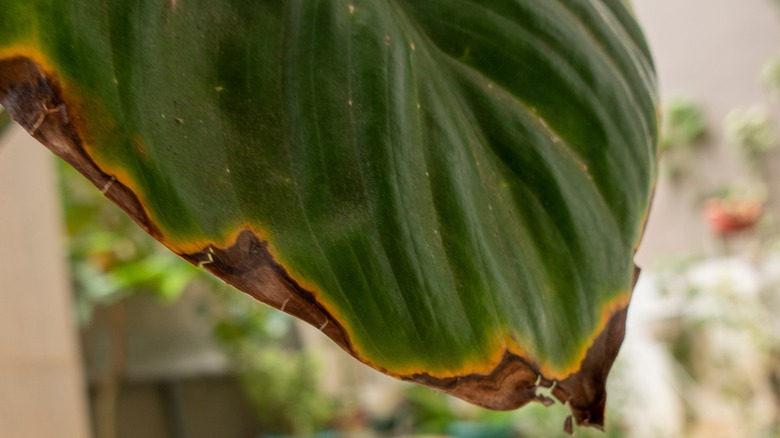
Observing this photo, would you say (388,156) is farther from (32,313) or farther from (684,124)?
(684,124)

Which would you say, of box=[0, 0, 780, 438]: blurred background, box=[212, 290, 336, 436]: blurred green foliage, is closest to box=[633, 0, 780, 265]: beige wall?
box=[0, 0, 780, 438]: blurred background

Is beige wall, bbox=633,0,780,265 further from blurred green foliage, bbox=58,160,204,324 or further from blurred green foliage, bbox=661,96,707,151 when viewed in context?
blurred green foliage, bbox=58,160,204,324

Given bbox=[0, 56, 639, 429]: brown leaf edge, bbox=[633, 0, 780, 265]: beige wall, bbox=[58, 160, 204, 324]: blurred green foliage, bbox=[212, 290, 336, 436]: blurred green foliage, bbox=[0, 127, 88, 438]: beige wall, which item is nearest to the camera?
bbox=[0, 56, 639, 429]: brown leaf edge

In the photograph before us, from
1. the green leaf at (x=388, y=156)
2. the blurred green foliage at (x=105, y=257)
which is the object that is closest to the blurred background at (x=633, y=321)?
the blurred green foliage at (x=105, y=257)

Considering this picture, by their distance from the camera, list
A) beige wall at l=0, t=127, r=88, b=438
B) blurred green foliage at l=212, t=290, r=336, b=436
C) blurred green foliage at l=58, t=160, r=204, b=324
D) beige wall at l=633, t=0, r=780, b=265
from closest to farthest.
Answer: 1. beige wall at l=0, t=127, r=88, b=438
2. blurred green foliage at l=58, t=160, r=204, b=324
3. blurred green foliage at l=212, t=290, r=336, b=436
4. beige wall at l=633, t=0, r=780, b=265

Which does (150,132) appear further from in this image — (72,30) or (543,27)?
(543,27)
